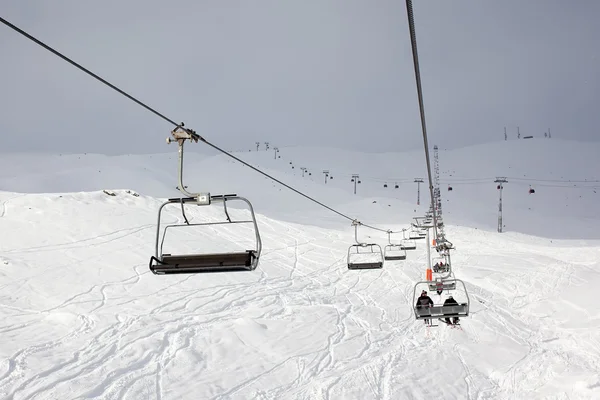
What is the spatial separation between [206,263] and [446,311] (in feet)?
25.5

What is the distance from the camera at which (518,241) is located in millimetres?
48344

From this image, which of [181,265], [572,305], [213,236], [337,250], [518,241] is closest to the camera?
[181,265]

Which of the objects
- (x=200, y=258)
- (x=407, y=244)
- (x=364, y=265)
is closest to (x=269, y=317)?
(x=364, y=265)

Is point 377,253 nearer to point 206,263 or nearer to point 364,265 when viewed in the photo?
point 364,265

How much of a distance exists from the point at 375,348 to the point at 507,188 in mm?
88177

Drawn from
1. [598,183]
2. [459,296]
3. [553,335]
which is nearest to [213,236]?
[459,296]

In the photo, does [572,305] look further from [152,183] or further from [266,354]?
[152,183]

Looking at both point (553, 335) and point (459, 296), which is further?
point (459, 296)

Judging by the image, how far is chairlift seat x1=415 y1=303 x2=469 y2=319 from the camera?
1222 cm

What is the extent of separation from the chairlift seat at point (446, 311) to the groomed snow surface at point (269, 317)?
3110 millimetres

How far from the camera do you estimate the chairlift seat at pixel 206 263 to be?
660cm

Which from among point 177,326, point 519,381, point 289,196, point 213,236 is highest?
point 289,196

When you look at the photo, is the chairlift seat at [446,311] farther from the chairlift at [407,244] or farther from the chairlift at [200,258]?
the chairlift at [407,244]

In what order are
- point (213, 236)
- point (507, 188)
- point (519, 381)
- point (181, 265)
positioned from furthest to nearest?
point (507, 188) < point (213, 236) < point (519, 381) < point (181, 265)
